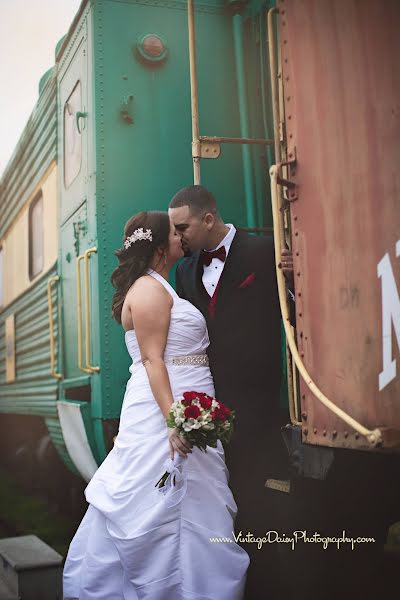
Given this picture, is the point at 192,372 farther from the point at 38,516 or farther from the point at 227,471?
the point at 38,516

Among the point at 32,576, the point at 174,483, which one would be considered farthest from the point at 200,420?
the point at 32,576

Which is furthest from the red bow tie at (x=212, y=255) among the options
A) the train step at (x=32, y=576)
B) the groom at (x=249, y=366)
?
the train step at (x=32, y=576)

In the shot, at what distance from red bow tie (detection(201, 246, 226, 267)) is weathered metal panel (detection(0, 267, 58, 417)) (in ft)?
6.46

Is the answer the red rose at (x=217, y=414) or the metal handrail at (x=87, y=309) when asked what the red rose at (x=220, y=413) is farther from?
the metal handrail at (x=87, y=309)

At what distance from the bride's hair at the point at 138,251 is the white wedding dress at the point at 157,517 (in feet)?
0.26

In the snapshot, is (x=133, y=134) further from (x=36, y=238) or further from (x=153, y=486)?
(x=36, y=238)

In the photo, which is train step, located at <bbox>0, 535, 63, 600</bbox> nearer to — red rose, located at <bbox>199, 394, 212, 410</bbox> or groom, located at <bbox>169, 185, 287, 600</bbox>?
groom, located at <bbox>169, 185, 287, 600</bbox>

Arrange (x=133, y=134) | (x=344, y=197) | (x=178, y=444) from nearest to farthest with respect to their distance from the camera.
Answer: (x=344, y=197) → (x=178, y=444) → (x=133, y=134)

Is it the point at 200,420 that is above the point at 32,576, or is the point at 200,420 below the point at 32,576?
above

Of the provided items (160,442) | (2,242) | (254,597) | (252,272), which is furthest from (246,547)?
(2,242)

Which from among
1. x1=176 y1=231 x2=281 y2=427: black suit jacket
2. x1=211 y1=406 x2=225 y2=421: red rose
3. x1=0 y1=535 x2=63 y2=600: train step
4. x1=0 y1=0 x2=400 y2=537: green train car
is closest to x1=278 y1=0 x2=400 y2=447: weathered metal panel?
x1=0 y1=0 x2=400 y2=537: green train car

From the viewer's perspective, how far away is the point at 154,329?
3025 mm

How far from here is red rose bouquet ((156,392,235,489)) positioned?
2629 millimetres

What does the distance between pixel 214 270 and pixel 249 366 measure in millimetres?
520
